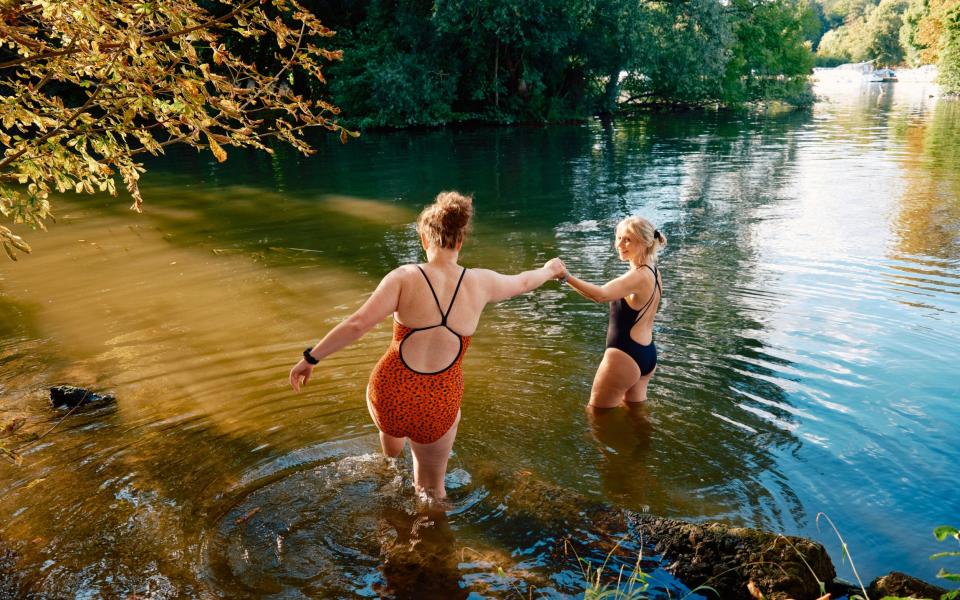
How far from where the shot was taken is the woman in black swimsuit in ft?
18.9

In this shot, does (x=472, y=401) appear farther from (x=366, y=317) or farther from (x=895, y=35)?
(x=895, y=35)

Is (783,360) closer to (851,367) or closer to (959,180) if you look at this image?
(851,367)

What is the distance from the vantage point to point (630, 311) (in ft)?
19.5

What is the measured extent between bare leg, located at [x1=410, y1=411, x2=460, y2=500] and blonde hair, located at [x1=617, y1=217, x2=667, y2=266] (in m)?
2.10

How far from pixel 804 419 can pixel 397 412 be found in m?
3.74

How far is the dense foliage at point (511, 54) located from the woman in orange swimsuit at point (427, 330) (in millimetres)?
27698

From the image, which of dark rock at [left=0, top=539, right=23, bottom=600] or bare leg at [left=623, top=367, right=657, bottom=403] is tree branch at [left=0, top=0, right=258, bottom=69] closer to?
dark rock at [left=0, top=539, right=23, bottom=600]

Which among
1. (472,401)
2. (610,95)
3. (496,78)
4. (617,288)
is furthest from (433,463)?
(610,95)

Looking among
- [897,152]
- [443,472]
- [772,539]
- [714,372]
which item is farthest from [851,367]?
[897,152]

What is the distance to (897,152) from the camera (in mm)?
23312

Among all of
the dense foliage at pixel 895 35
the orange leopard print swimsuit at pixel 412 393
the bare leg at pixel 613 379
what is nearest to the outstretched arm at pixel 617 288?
the bare leg at pixel 613 379

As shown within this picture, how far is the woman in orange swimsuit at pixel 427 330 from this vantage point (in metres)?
4.27

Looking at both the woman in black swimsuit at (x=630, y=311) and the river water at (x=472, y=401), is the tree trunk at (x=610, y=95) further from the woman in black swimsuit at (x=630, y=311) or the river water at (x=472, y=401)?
the woman in black swimsuit at (x=630, y=311)

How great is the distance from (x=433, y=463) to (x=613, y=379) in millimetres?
2024
